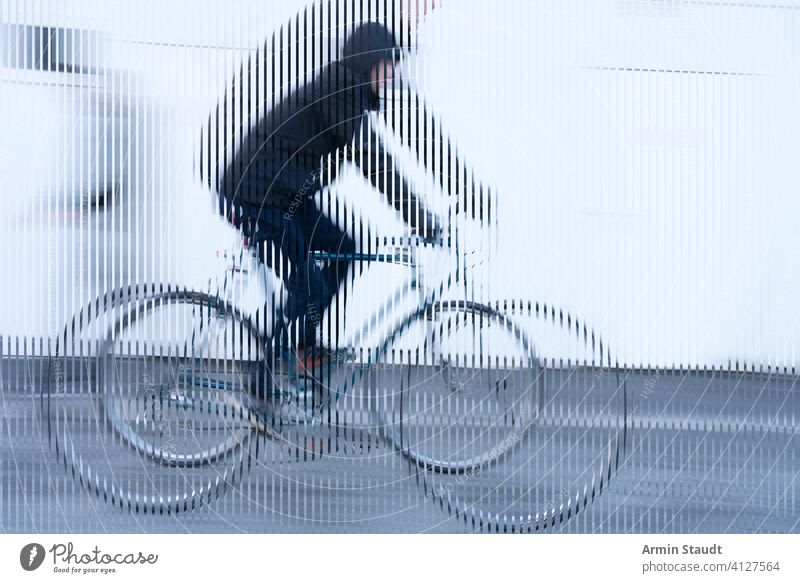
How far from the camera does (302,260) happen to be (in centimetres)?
256

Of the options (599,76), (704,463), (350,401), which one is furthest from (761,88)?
(350,401)

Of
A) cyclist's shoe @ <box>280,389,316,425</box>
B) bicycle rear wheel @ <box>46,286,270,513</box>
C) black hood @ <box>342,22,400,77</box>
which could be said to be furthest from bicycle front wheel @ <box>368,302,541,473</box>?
black hood @ <box>342,22,400,77</box>

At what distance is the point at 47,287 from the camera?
2537 millimetres

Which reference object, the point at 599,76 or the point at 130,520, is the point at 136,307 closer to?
the point at 130,520

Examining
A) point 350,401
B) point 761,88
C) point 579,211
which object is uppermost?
point 761,88

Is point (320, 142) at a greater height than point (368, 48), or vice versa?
→ point (368, 48)

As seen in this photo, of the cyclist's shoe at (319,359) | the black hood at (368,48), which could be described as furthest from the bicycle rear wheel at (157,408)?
the black hood at (368,48)

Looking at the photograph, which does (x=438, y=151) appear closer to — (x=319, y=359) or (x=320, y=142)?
(x=320, y=142)

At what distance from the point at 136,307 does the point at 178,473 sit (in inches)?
22.7

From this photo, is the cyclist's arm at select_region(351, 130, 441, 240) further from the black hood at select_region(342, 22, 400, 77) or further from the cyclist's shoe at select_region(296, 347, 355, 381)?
the cyclist's shoe at select_region(296, 347, 355, 381)
